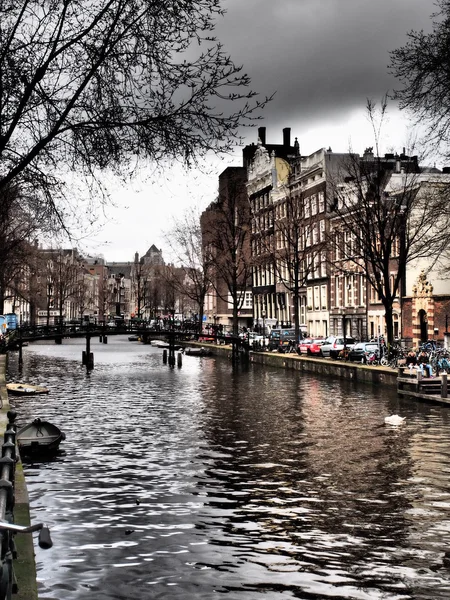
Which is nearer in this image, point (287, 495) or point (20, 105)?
point (20, 105)

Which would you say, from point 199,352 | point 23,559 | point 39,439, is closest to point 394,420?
point 39,439

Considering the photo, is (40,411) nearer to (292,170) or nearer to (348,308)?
(348,308)

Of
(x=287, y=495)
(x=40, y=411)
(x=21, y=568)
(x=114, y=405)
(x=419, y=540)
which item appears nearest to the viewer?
(x=21, y=568)

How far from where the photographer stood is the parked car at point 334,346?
6578 cm

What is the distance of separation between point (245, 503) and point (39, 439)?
839 centimetres

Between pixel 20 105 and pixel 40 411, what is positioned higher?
pixel 20 105

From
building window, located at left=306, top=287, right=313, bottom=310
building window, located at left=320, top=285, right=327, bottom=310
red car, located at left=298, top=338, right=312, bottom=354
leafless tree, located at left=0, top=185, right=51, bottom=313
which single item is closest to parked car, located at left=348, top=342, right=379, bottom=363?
red car, located at left=298, top=338, right=312, bottom=354

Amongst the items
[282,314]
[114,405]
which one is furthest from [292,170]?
[114,405]

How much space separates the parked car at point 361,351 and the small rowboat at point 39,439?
3708 cm

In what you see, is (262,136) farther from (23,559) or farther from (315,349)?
(23,559)

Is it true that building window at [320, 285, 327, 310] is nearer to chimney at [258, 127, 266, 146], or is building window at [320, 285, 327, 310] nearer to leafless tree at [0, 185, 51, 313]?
leafless tree at [0, 185, 51, 313]

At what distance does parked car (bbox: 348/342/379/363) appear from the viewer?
197 feet

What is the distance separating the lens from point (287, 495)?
781 inches

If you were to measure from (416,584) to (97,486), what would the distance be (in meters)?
9.87
